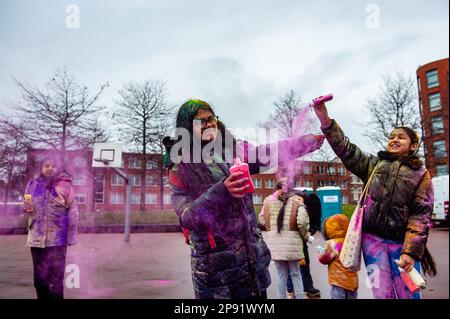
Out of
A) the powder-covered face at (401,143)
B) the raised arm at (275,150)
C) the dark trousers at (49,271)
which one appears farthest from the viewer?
the dark trousers at (49,271)

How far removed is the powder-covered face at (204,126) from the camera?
4.62 feet

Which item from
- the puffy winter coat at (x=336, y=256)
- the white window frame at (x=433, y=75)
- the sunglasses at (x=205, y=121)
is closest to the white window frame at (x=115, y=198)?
the puffy winter coat at (x=336, y=256)

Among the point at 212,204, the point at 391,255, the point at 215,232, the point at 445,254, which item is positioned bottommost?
the point at 445,254

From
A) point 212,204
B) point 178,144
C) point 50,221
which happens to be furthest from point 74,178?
point 212,204

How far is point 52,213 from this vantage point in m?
2.76

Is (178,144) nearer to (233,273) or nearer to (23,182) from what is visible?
(233,273)

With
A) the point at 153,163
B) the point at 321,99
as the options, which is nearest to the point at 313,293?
the point at 153,163

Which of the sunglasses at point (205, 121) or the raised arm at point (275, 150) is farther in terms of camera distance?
the raised arm at point (275, 150)

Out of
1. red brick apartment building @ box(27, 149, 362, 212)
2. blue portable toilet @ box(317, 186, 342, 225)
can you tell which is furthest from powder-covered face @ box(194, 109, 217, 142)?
blue portable toilet @ box(317, 186, 342, 225)

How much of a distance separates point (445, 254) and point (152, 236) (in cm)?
647

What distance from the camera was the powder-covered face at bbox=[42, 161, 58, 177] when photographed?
2.54 metres

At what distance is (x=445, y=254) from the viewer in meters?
6.91

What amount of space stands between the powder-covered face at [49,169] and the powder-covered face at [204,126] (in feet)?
5.15

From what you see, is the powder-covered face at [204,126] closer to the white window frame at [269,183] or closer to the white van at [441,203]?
the white window frame at [269,183]
